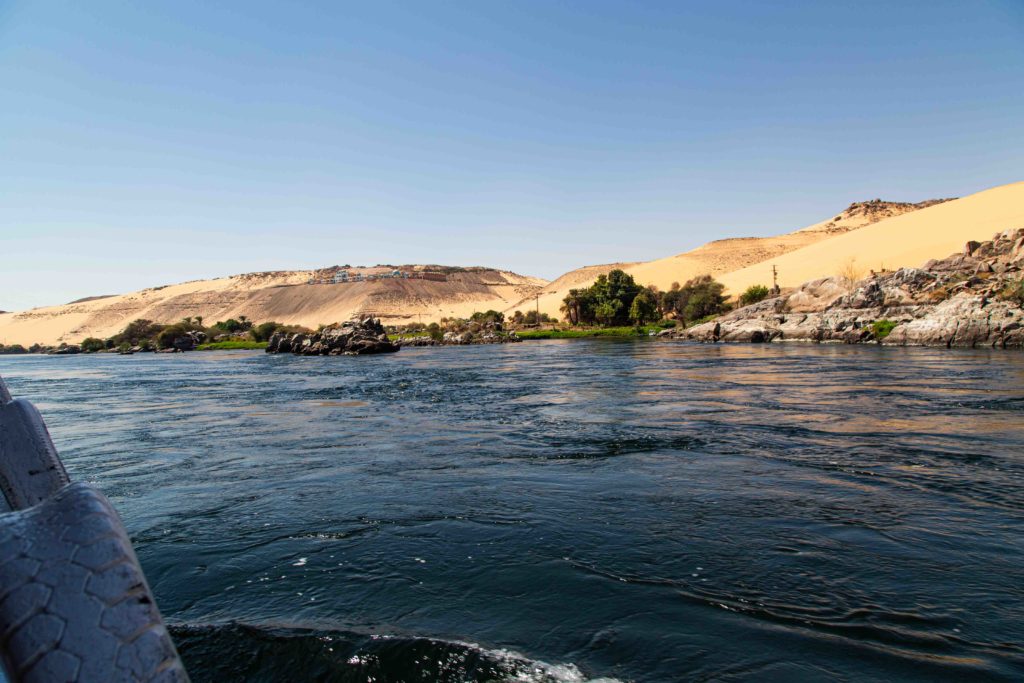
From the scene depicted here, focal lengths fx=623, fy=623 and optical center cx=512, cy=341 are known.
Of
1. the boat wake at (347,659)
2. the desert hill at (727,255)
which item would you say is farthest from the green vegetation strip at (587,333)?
the boat wake at (347,659)

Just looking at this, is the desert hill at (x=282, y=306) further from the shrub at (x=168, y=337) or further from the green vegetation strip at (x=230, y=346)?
the shrub at (x=168, y=337)

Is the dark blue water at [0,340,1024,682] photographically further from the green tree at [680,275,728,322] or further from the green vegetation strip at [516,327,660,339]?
the green vegetation strip at [516,327,660,339]

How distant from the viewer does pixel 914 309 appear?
46250 mm

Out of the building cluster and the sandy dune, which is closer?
the sandy dune

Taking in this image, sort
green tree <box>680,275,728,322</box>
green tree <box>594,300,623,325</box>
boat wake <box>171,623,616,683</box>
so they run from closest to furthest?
boat wake <box>171,623,616,683</box>, green tree <box>680,275,728,322</box>, green tree <box>594,300,623,325</box>

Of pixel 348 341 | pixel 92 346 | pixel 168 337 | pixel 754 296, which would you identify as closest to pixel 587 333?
pixel 754 296

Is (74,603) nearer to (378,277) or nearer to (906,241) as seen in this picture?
(906,241)

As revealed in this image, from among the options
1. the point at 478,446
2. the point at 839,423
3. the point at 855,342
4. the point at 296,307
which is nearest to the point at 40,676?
the point at 478,446

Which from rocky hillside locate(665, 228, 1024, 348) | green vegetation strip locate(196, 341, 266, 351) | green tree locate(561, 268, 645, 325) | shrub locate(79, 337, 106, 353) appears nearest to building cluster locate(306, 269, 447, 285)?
shrub locate(79, 337, 106, 353)

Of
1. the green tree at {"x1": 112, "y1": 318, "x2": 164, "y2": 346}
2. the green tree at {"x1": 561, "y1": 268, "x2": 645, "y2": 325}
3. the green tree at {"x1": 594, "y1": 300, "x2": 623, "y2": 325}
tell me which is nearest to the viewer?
the green tree at {"x1": 594, "y1": 300, "x2": 623, "y2": 325}

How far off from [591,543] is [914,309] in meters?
49.3

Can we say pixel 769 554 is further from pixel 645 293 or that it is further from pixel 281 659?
pixel 645 293

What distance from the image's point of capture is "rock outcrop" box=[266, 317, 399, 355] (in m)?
61.1

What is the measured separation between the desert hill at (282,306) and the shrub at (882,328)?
10739 cm
